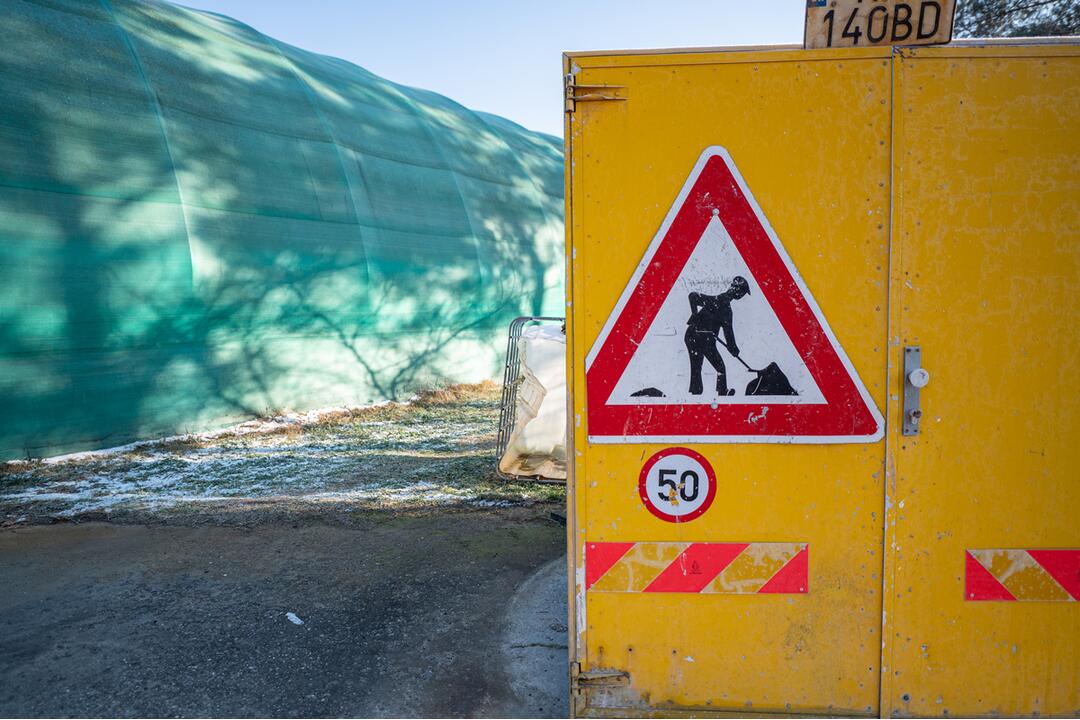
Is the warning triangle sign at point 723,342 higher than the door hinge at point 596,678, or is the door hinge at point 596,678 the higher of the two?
the warning triangle sign at point 723,342

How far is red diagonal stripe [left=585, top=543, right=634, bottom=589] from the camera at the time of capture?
260cm

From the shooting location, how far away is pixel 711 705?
8.55 ft

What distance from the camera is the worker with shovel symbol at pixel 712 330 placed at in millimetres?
2516

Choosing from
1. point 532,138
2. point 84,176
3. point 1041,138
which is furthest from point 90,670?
point 532,138

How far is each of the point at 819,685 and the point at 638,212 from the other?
71.1 inches

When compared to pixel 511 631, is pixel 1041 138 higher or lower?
higher

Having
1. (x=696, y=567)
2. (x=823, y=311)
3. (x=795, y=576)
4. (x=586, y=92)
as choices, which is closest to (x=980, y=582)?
(x=795, y=576)

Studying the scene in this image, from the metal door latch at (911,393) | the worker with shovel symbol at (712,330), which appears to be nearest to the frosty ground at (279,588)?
the worker with shovel symbol at (712,330)

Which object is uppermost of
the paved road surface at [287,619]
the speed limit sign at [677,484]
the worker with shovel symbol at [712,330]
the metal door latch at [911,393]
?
the worker with shovel symbol at [712,330]

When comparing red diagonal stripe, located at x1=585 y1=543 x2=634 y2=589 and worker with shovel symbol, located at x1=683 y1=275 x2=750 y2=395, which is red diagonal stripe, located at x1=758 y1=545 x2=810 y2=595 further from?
worker with shovel symbol, located at x1=683 y1=275 x2=750 y2=395

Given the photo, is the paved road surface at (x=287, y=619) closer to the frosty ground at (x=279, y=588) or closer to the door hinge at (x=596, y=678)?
the frosty ground at (x=279, y=588)

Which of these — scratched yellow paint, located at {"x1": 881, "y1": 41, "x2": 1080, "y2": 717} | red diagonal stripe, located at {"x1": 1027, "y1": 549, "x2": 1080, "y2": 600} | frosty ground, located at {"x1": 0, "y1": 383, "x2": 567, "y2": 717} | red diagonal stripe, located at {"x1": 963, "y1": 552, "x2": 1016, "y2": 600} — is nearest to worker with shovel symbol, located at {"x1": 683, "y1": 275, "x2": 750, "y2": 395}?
scratched yellow paint, located at {"x1": 881, "y1": 41, "x2": 1080, "y2": 717}

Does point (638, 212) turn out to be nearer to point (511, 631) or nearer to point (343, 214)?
point (511, 631)

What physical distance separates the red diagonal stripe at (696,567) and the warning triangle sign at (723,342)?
1.28ft
